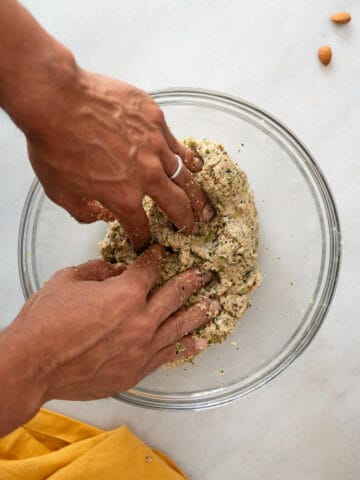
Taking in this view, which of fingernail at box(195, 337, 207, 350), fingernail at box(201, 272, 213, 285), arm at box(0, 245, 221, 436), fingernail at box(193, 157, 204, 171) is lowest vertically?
arm at box(0, 245, 221, 436)

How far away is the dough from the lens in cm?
108

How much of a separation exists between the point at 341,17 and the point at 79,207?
30.2 inches

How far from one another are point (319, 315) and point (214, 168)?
0.41 m

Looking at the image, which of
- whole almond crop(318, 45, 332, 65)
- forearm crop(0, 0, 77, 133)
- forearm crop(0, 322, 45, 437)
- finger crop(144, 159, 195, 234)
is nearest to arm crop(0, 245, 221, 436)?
forearm crop(0, 322, 45, 437)

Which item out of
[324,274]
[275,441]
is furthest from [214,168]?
[275,441]

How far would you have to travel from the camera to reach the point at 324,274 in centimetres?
123

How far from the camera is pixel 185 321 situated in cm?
106

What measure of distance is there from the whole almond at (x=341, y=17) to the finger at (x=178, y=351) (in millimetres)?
784

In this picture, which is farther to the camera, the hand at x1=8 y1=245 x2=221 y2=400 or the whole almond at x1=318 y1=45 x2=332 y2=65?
the whole almond at x1=318 y1=45 x2=332 y2=65

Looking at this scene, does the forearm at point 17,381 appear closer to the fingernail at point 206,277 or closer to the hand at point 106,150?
A: the hand at point 106,150

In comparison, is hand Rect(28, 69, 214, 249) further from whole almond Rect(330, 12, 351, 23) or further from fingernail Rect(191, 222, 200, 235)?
whole almond Rect(330, 12, 351, 23)

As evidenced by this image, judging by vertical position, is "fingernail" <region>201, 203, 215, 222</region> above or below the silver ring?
above

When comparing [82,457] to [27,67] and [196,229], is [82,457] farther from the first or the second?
[27,67]

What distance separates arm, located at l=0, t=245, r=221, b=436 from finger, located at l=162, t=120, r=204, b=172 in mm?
176
